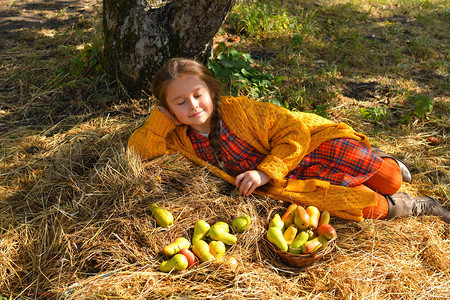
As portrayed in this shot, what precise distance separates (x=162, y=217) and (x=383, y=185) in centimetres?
168

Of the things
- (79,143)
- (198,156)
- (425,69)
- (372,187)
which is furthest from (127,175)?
(425,69)

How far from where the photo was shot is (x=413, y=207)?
273 cm

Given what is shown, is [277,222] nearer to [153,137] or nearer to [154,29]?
[153,137]

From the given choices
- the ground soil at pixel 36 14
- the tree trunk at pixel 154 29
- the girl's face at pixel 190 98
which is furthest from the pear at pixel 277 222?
the ground soil at pixel 36 14

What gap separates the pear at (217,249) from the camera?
217 centimetres

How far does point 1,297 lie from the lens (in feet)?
6.66

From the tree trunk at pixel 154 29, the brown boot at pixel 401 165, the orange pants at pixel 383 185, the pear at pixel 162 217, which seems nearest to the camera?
the pear at pixel 162 217

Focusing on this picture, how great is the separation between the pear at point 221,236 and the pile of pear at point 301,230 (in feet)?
0.83

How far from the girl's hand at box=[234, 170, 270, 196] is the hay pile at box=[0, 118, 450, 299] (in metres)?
0.11

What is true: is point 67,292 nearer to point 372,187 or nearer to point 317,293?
point 317,293

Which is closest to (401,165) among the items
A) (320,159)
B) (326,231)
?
(320,159)

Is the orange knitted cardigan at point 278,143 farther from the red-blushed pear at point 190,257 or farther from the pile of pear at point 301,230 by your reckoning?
the red-blushed pear at point 190,257

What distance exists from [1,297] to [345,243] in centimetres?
220

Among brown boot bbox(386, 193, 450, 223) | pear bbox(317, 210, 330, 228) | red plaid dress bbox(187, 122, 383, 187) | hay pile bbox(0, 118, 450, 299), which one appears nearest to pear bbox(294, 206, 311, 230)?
pear bbox(317, 210, 330, 228)
